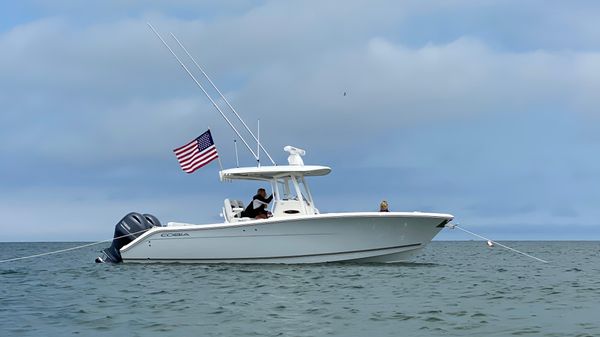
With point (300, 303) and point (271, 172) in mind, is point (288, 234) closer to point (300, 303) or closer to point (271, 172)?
point (271, 172)

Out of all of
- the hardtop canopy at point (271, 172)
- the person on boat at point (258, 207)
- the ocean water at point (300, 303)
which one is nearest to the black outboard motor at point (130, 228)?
the ocean water at point (300, 303)

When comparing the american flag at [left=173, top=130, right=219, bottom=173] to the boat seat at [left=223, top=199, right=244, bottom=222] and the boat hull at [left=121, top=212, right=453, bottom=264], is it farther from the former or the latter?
the boat hull at [left=121, top=212, right=453, bottom=264]

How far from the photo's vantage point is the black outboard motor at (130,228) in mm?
24516

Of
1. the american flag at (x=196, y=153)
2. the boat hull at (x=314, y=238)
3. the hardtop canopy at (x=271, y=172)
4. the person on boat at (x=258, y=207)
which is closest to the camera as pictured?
the boat hull at (x=314, y=238)

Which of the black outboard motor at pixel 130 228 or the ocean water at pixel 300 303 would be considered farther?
the black outboard motor at pixel 130 228

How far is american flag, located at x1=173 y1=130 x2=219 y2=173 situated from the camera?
23.8 metres

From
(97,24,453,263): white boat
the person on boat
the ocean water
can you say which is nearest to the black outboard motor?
(97,24,453,263): white boat

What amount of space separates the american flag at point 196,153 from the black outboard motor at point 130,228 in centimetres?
231

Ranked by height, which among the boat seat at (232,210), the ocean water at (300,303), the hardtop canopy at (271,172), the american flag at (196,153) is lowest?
the ocean water at (300,303)

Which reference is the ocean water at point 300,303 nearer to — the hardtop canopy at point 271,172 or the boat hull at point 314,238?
the boat hull at point 314,238

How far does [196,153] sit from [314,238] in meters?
4.84

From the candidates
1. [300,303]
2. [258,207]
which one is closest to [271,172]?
[258,207]

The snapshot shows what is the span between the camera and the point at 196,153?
78.0 feet

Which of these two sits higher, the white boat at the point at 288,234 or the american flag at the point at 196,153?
the american flag at the point at 196,153
